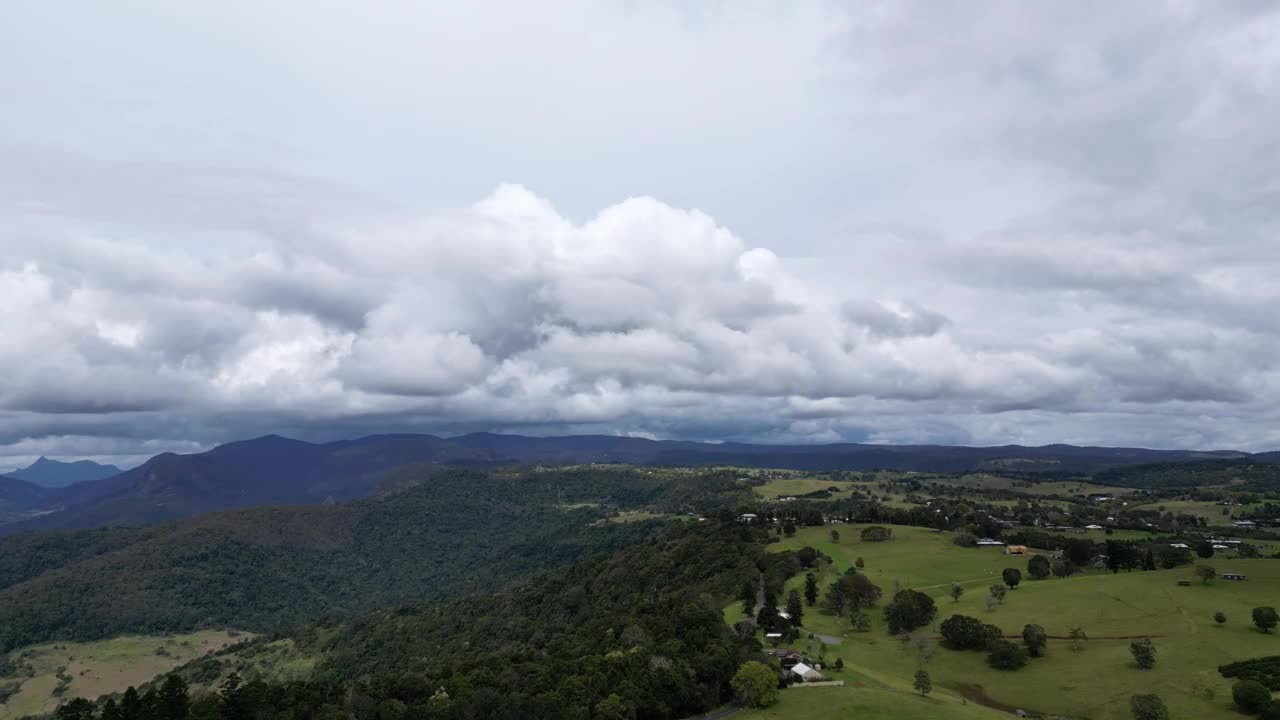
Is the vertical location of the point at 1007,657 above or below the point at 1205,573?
below

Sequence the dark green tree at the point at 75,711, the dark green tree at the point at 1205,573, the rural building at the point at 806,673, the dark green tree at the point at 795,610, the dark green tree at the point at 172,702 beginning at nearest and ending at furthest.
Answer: the dark green tree at the point at 75,711
the dark green tree at the point at 172,702
the rural building at the point at 806,673
the dark green tree at the point at 795,610
the dark green tree at the point at 1205,573

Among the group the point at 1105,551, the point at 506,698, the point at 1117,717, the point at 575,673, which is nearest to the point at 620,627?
the point at 575,673

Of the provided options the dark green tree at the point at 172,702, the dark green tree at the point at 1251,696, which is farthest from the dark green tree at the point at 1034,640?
the dark green tree at the point at 172,702

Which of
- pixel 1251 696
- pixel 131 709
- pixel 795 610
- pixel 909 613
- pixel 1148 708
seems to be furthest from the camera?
pixel 795 610

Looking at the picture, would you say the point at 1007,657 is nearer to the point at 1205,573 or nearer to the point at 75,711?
the point at 1205,573

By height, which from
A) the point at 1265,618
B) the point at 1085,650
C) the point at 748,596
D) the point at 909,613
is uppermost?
the point at 1265,618

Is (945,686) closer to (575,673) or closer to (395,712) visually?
(575,673)

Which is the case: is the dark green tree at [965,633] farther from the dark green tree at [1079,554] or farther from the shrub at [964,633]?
the dark green tree at [1079,554]

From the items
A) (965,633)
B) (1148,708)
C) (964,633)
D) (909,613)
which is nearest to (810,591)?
(909,613)

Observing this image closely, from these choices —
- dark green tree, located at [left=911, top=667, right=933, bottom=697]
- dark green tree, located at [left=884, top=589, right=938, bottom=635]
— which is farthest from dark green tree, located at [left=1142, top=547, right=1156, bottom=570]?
dark green tree, located at [left=911, top=667, right=933, bottom=697]
